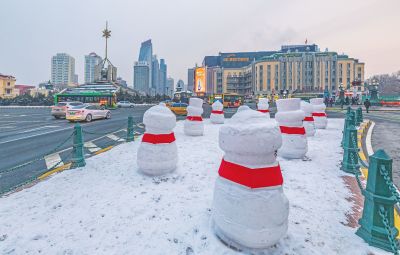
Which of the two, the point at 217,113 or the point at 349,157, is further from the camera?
the point at 217,113

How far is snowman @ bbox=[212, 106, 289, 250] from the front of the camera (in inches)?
99.7

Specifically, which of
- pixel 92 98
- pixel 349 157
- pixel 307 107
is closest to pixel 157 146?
pixel 349 157

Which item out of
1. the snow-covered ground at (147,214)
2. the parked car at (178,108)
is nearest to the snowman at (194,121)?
the snow-covered ground at (147,214)

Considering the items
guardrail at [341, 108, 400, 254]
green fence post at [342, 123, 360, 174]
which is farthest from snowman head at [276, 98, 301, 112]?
guardrail at [341, 108, 400, 254]

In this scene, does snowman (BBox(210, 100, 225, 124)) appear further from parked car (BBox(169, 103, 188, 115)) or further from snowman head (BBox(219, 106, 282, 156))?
snowman head (BBox(219, 106, 282, 156))

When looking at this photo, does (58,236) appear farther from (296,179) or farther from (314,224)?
(296,179)

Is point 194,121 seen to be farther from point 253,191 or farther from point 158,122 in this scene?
point 253,191

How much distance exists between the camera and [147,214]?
3.46 meters

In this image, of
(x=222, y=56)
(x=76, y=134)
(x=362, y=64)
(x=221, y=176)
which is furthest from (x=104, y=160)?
(x=222, y=56)

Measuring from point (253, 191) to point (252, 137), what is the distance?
0.60 metres

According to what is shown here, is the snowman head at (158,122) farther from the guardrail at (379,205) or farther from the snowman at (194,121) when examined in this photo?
the snowman at (194,121)

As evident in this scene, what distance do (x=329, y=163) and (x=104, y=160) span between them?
608 centimetres

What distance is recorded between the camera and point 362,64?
9750cm

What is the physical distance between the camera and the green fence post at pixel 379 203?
2.61 m
